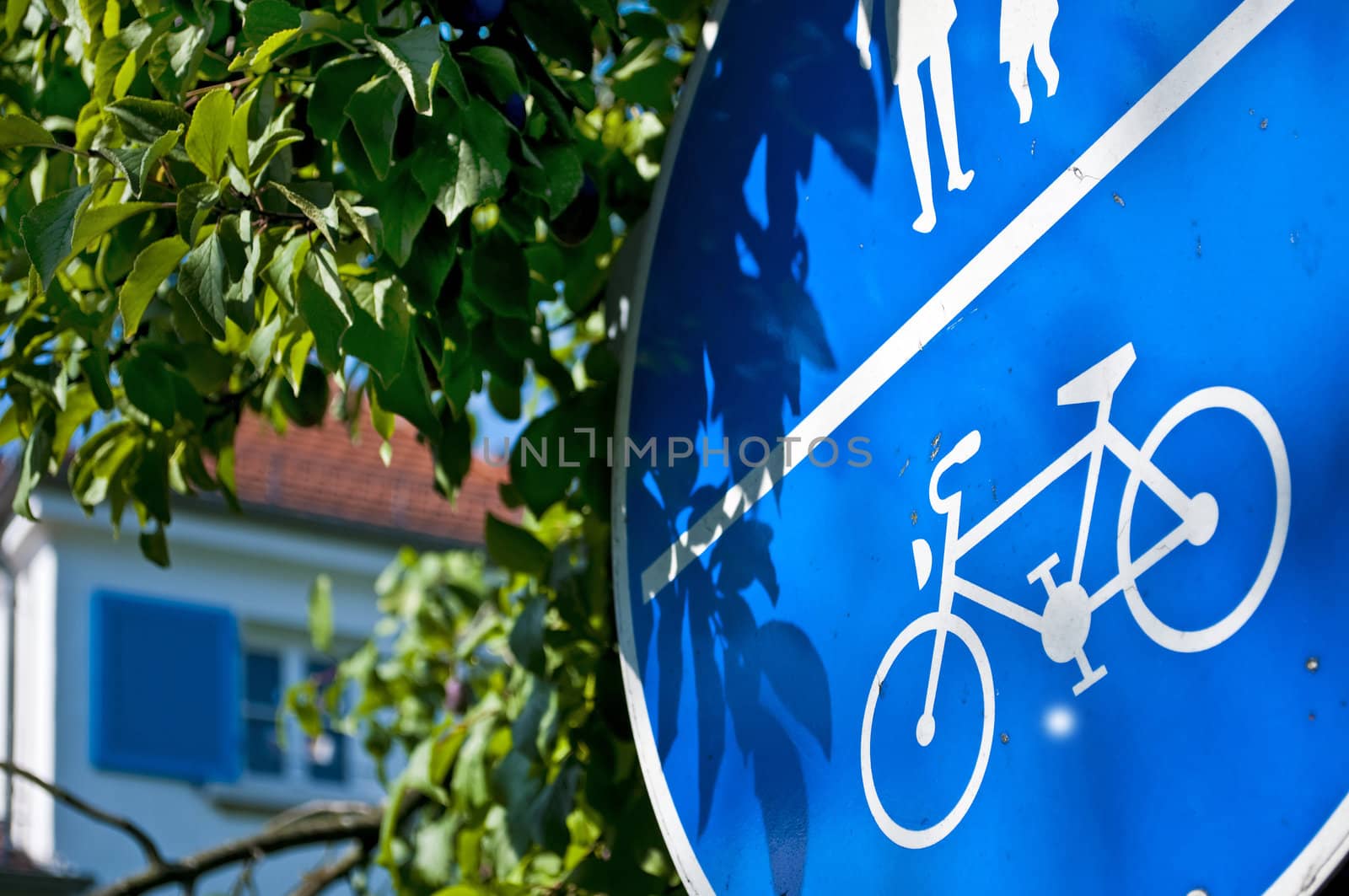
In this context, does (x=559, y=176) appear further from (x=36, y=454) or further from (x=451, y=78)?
(x=36, y=454)

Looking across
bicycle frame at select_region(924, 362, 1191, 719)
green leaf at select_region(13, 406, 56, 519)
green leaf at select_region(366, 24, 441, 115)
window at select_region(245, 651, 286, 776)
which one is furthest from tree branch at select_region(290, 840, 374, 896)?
window at select_region(245, 651, 286, 776)

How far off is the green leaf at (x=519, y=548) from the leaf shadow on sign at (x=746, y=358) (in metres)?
0.55

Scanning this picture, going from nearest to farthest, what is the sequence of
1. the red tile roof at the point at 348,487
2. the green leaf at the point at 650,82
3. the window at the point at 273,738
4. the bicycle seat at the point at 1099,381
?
the bicycle seat at the point at 1099,381 → the green leaf at the point at 650,82 → the window at the point at 273,738 → the red tile roof at the point at 348,487

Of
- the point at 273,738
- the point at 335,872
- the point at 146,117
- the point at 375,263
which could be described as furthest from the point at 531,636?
the point at 273,738

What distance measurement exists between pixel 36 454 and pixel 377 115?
676 millimetres

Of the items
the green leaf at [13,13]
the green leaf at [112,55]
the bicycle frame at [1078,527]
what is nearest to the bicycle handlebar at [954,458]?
the bicycle frame at [1078,527]

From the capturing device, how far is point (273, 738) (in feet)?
40.1

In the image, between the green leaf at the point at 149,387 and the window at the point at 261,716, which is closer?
the green leaf at the point at 149,387

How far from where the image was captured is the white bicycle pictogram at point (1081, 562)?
952mm

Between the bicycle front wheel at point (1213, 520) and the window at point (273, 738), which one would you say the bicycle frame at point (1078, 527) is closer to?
the bicycle front wheel at point (1213, 520)

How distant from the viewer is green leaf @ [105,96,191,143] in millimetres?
1430

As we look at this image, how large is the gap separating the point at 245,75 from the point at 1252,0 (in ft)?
3.19

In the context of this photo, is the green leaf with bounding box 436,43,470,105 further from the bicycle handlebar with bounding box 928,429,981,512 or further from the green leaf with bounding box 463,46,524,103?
the bicycle handlebar with bounding box 928,429,981,512

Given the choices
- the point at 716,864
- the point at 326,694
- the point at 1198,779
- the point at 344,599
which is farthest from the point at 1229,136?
the point at 344,599
